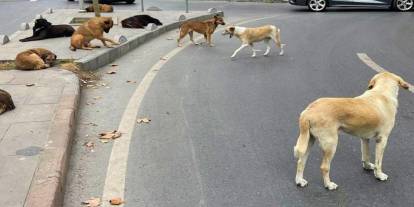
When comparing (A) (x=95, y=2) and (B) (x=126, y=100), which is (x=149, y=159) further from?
(A) (x=95, y=2)

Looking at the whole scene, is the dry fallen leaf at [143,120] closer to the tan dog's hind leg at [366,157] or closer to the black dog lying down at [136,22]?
the tan dog's hind leg at [366,157]

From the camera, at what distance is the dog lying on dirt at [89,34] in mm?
10398

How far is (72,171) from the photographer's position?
5008 mm

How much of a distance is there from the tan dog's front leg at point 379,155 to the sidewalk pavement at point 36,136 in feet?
8.68

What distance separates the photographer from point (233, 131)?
6066mm

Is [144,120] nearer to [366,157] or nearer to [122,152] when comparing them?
[122,152]

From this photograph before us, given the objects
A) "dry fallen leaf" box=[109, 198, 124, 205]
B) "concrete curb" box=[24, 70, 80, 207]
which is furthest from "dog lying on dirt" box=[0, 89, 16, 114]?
"dry fallen leaf" box=[109, 198, 124, 205]

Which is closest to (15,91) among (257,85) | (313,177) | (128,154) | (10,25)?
(128,154)

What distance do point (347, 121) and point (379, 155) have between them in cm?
50

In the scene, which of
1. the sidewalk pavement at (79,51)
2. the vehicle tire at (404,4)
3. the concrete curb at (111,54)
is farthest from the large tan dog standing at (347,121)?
the vehicle tire at (404,4)

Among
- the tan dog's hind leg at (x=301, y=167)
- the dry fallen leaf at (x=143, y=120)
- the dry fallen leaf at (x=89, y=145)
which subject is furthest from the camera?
the dry fallen leaf at (x=143, y=120)

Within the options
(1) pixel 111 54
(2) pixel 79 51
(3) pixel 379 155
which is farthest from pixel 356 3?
(3) pixel 379 155

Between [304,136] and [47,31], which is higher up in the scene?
[304,136]

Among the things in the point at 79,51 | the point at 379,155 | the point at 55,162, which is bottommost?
the point at 79,51
